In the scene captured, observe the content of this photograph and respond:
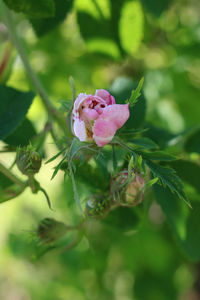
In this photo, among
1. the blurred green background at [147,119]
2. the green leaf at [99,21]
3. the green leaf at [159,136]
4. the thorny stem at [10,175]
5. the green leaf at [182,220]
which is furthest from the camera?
the blurred green background at [147,119]

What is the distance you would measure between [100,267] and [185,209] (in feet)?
2.61

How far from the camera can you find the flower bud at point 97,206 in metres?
0.52

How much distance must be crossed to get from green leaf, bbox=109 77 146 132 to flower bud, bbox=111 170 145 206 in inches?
7.4

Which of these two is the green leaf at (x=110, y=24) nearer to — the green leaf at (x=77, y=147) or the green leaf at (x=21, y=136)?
the green leaf at (x=21, y=136)

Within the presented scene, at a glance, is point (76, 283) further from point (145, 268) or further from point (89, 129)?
point (89, 129)

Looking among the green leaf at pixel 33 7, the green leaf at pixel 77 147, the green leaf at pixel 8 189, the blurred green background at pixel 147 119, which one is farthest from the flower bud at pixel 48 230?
the blurred green background at pixel 147 119

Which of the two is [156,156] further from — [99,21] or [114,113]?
[99,21]

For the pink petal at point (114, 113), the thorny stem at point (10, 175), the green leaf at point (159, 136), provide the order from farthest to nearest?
the green leaf at point (159, 136), the thorny stem at point (10, 175), the pink petal at point (114, 113)

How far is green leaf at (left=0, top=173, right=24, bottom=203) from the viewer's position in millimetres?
547

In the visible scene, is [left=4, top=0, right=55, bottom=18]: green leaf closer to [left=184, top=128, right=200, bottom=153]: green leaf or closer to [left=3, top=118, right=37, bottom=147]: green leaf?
[left=3, top=118, right=37, bottom=147]: green leaf

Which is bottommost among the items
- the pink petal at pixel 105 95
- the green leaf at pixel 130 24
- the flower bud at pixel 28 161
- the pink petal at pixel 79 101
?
the green leaf at pixel 130 24

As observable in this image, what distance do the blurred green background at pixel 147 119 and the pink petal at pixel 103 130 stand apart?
0.57 meters

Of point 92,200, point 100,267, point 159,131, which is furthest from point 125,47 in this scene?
point 100,267

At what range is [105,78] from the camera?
4.49 ft
